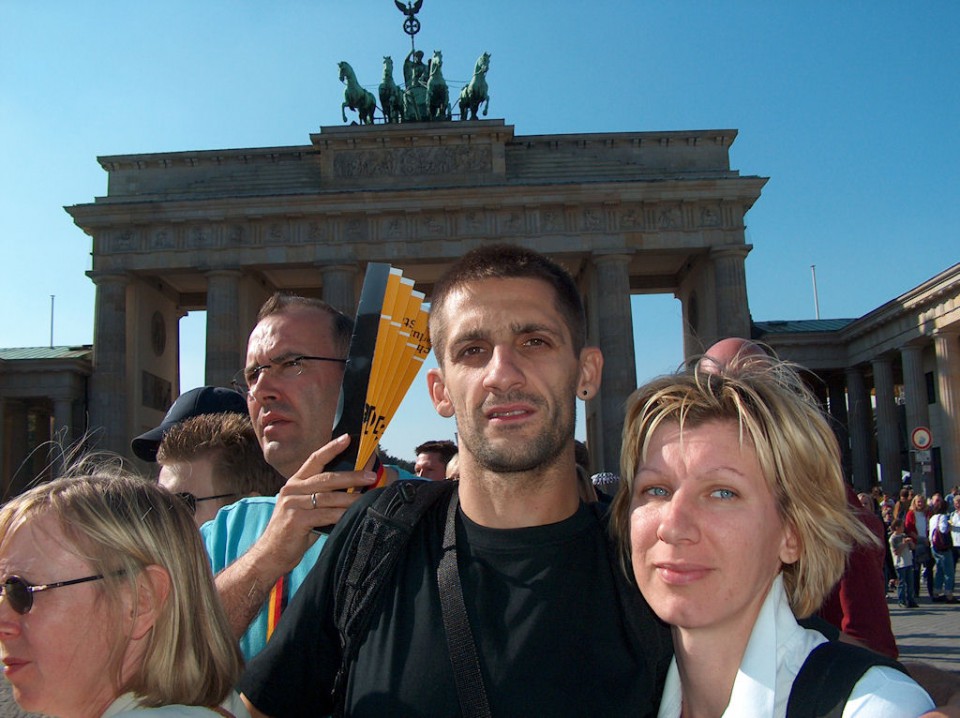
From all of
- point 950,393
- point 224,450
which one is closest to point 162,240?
point 950,393

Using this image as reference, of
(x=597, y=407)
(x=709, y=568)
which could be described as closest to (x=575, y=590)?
(x=709, y=568)

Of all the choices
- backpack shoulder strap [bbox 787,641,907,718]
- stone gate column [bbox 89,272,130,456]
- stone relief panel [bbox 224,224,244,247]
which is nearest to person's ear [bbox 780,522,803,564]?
backpack shoulder strap [bbox 787,641,907,718]

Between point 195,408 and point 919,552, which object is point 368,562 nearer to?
point 195,408

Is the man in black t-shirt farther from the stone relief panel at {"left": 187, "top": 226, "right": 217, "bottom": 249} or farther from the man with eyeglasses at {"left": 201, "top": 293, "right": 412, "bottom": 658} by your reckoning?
the stone relief panel at {"left": 187, "top": 226, "right": 217, "bottom": 249}

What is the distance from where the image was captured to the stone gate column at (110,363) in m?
32.8

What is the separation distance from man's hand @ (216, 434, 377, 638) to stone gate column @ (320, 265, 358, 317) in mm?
30941

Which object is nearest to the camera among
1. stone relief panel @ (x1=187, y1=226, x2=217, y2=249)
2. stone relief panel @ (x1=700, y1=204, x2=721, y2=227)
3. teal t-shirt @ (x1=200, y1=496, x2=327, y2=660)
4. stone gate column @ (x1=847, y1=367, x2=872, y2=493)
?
teal t-shirt @ (x1=200, y1=496, x2=327, y2=660)

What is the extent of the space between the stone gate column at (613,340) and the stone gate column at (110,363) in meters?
17.9

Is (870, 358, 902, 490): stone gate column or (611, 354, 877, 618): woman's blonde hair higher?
(870, 358, 902, 490): stone gate column

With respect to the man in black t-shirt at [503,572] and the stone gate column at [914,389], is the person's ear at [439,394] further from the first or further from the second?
the stone gate column at [914,389]

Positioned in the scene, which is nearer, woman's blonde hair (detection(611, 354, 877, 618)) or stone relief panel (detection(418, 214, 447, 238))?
woman's blonde hair (detection(611, 354, 877, 618))

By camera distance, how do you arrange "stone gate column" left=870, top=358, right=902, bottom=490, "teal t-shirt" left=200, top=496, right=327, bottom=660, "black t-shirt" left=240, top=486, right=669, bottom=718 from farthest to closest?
"stone gate column" left=870, top=358, right=902, bottom=490 < "teal t-shirt" left=200, top=496, right=327, bottom=660 < "black t-shirt" left=240, top=486, right=669, bottom=718

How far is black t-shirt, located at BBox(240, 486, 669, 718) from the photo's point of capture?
200 cm

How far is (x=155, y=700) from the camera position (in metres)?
1.92
